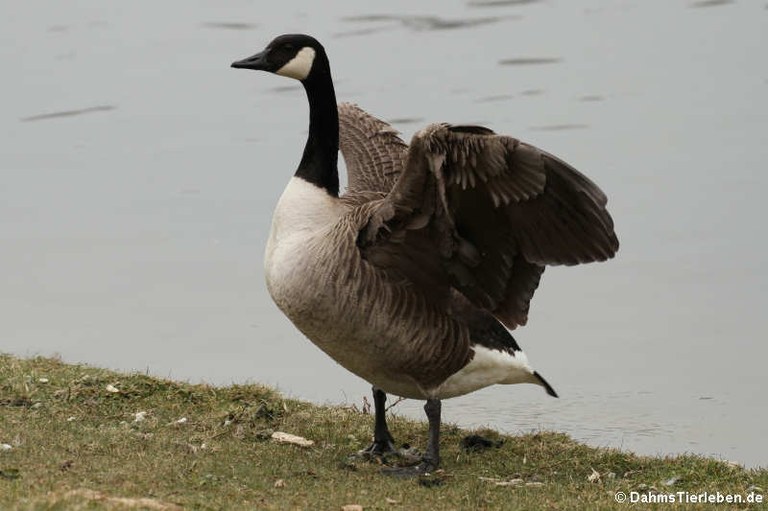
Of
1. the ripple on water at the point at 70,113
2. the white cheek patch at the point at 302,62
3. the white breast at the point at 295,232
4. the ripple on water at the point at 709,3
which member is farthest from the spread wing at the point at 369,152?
the ripple on water at the point at 709,3

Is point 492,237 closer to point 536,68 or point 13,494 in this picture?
point 13,494

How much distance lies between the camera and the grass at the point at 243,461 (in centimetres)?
714

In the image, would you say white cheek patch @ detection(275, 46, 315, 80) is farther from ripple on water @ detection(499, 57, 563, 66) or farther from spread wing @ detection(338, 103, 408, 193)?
ripple on water @ detection(499, 57, 563, 66)

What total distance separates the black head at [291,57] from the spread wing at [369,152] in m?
0.96

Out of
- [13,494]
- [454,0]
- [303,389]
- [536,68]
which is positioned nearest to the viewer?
[13,494]

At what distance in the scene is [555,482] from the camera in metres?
7.95

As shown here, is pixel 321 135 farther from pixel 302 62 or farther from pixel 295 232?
pixel 295 232

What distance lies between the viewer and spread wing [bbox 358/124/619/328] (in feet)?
24.3

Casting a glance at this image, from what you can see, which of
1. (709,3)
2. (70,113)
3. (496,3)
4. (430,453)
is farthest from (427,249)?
(496,3)

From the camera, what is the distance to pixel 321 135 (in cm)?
847

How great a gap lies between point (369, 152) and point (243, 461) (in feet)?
8.11

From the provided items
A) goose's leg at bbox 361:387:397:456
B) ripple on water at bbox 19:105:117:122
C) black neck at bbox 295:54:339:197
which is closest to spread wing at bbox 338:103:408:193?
black neck at bbox 295:54:339:197

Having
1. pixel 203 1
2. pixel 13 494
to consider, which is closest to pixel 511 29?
pixel 203 1

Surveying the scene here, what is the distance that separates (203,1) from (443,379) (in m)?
17.6
